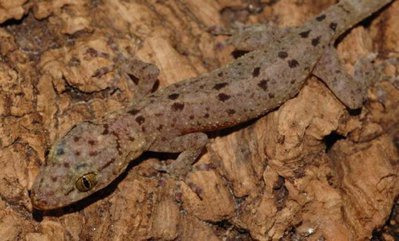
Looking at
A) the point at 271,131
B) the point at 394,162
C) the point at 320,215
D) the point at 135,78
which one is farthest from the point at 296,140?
the point at 135,78

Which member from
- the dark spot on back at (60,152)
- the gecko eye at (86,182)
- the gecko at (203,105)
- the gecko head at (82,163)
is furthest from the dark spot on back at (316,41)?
the dark spot on back at (60,152)

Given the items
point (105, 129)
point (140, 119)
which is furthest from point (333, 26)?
point (105, 129)

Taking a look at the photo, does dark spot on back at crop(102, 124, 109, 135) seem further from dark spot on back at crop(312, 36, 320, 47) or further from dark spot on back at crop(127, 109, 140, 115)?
dark spot on back at crop(312, 36, 320, 47)

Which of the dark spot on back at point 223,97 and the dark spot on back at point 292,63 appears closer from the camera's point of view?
the dark spot on back at point 223,97

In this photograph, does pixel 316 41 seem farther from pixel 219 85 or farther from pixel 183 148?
pixel 183 148

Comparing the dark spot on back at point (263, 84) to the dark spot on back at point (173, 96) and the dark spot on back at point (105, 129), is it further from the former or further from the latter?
the dark spot on back at point (105, 129)

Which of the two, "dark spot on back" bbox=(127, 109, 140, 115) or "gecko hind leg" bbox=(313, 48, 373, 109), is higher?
"gecko hind leg" bbox=(313, 48, 373, 109)

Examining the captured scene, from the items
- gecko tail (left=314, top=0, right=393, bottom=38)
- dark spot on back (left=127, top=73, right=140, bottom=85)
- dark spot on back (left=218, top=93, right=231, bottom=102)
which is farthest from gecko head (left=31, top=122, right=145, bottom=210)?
gecko tail (left=314, top=0, right=393, bottom=38)
